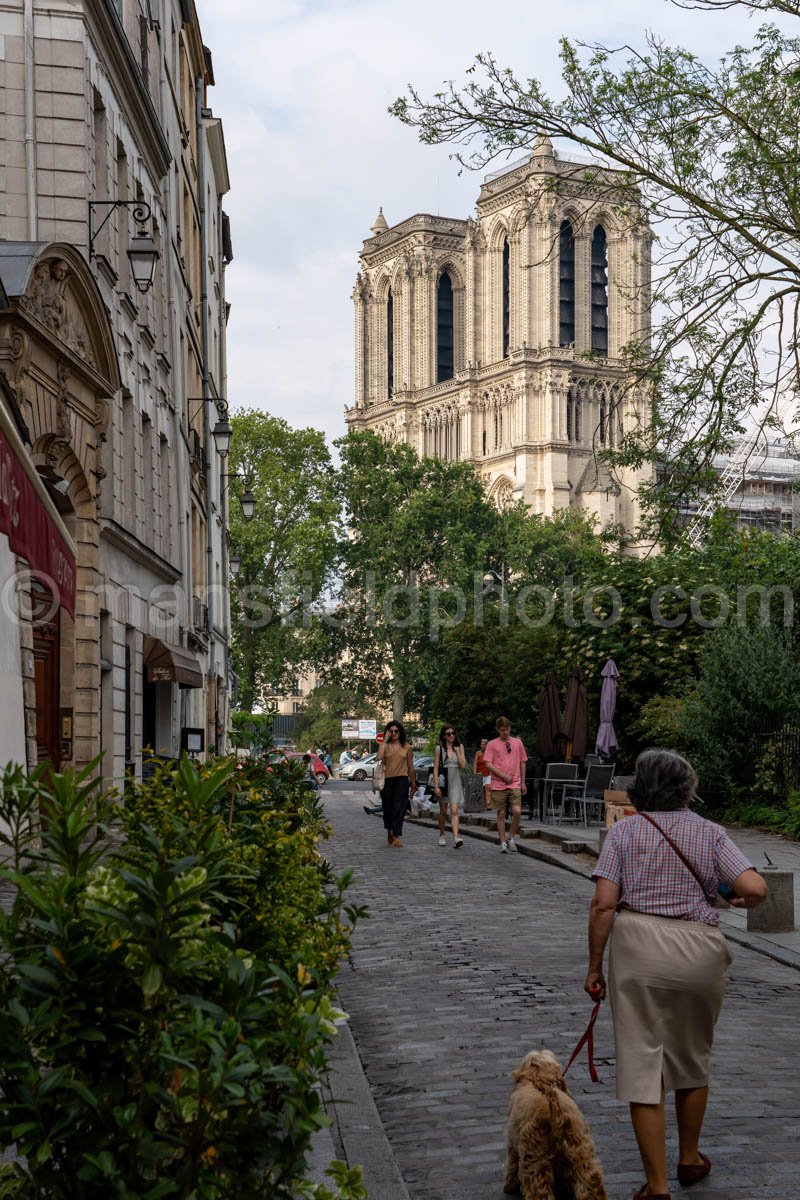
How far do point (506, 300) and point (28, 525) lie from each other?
105 meters

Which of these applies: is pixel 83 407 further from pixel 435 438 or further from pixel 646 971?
pixel 435 438

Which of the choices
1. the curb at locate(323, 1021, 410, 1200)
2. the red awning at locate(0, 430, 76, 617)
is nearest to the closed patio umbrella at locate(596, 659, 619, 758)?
the red awning at locate(0, 430, 76, 617)

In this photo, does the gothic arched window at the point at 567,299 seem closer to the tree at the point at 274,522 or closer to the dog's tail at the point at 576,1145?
the tree at the point at 274,522

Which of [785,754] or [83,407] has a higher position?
[83,407]

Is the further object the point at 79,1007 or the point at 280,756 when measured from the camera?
the point at 280,756

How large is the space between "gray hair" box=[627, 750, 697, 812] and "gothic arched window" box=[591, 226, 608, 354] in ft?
346

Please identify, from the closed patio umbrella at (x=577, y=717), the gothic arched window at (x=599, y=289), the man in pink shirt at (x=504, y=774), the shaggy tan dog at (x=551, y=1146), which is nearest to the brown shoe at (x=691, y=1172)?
the shaggy tan dog at (x=551, y=1146)

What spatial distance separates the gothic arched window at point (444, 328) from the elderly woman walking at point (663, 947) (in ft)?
371

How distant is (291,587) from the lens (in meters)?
70.1

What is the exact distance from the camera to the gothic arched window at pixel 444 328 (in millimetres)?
116688

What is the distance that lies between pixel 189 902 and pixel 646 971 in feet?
7.22

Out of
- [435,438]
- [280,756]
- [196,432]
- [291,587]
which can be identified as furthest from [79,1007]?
[435,438]

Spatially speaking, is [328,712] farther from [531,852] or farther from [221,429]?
[531,852]

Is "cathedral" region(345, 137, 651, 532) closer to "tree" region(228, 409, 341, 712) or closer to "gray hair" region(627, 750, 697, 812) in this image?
"tree" region(228, 409, 341, 712)
